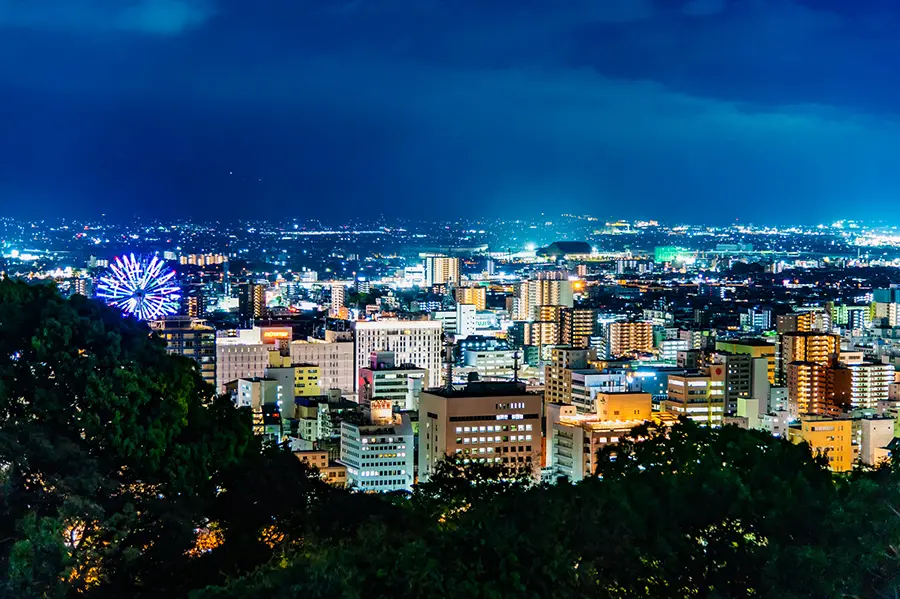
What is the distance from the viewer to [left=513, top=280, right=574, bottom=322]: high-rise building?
34844mm

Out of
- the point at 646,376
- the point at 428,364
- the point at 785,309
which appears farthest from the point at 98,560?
the point at 785,309

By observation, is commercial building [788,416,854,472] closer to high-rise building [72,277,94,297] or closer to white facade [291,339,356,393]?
white facade [291,339,356,393]

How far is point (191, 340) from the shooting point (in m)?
21.9

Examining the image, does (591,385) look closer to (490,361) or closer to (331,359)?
(331,359)

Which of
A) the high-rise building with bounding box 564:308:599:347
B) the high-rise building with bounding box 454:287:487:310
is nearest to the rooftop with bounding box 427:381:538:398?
the high-rise building with bounding box 564:308:599:347

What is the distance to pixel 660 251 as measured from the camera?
6222 cm

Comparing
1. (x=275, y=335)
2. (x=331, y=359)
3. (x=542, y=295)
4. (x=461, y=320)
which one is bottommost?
(x=331, y=359)

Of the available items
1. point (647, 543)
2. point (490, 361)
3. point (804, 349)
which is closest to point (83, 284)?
point (490, 361)

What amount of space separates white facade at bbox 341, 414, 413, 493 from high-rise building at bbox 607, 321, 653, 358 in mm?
13940

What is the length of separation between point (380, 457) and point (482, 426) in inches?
42.0

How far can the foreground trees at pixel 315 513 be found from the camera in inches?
158

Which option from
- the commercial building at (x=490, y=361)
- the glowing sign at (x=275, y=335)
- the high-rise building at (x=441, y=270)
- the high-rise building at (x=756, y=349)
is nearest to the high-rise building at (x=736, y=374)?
the high-rise building at (x=756, y=349)

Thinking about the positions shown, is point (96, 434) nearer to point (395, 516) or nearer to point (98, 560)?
point (98, 560)

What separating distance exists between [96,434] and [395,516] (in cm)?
113
